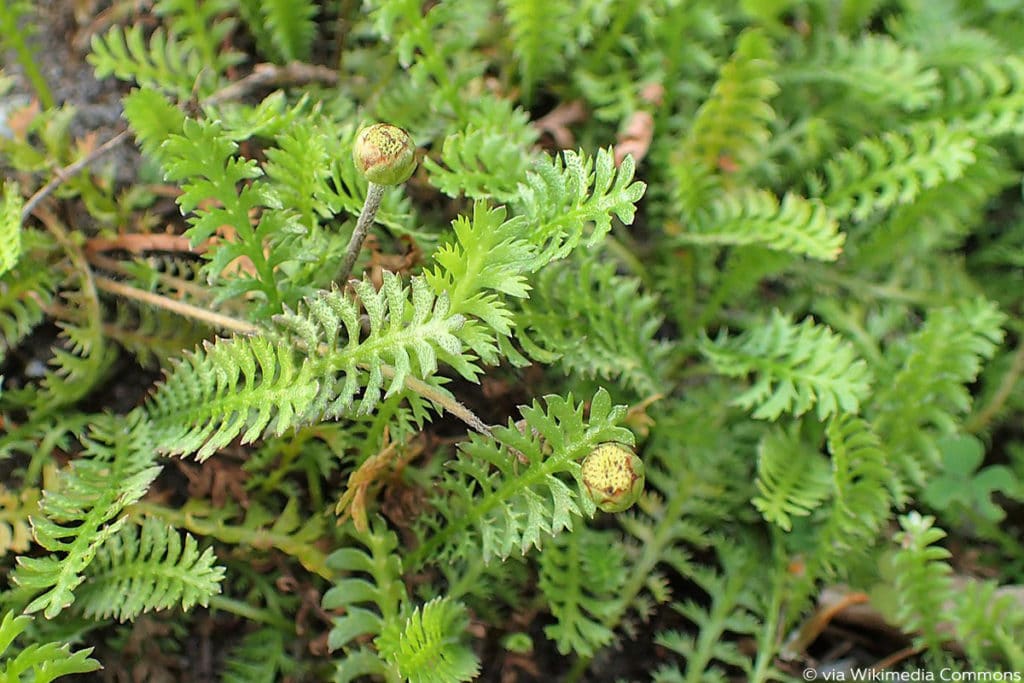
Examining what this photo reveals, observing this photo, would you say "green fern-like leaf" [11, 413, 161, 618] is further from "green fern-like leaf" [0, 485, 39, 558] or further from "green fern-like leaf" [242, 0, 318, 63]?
"green fern-like leaf" [242, 0, 318, 63]

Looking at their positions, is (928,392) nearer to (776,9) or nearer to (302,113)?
(776,9)

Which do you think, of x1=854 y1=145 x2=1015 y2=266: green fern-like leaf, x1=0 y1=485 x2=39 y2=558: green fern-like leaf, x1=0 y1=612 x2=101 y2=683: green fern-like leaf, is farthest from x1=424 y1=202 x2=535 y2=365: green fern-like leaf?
x1=854 y1=145 x2=1015 y2=266: green fern-like leaf

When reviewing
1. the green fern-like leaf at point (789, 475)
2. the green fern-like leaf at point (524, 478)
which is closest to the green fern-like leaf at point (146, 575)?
the green fern-like leaf at point (524, 478)

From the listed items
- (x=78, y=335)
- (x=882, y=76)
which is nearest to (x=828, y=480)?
(x=882, y=76)

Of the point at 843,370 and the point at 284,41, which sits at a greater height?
the point at 284,41

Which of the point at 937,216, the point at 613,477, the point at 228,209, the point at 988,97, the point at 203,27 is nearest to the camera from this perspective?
the point at 613,477

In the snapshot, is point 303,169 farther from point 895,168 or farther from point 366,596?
point 895,168

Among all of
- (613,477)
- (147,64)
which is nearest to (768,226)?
(613,477)
